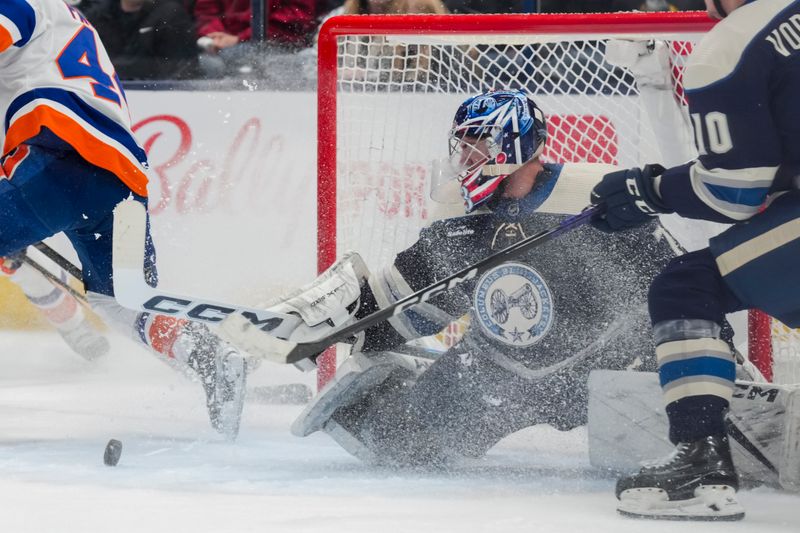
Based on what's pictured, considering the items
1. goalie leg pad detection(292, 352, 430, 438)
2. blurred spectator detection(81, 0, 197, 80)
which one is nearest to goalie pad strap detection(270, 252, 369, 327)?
goalie leg pad detection(292, 352, 430, 438)

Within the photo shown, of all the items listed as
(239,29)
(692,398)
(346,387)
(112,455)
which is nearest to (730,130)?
(692,398)

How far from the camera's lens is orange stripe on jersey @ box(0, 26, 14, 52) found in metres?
2.60

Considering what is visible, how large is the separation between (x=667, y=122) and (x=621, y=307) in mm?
633

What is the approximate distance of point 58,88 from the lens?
269 cm

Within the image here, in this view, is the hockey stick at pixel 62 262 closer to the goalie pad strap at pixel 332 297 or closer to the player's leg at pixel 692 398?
the goalie pad strap at pixel 332 297

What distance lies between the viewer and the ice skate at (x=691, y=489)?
196 centimetres

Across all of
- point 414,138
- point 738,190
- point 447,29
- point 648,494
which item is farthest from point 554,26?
point 648,494

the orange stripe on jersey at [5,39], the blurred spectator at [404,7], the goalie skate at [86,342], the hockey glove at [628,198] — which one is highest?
the blurred spectator at [404,7]

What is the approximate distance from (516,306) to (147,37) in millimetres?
2816

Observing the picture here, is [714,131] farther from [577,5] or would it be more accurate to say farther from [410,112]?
[577,5]

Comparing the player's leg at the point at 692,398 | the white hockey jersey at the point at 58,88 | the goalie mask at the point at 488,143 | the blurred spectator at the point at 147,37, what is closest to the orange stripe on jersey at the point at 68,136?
the white hockey jersey at the point at 58,88

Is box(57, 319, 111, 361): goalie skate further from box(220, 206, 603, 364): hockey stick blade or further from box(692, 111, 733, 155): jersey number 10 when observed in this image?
box(692, 111, 733, 155): jersey number 10

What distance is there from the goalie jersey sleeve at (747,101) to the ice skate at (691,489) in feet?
1.33

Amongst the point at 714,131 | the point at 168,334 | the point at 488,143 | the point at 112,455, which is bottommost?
the point at 112,455
